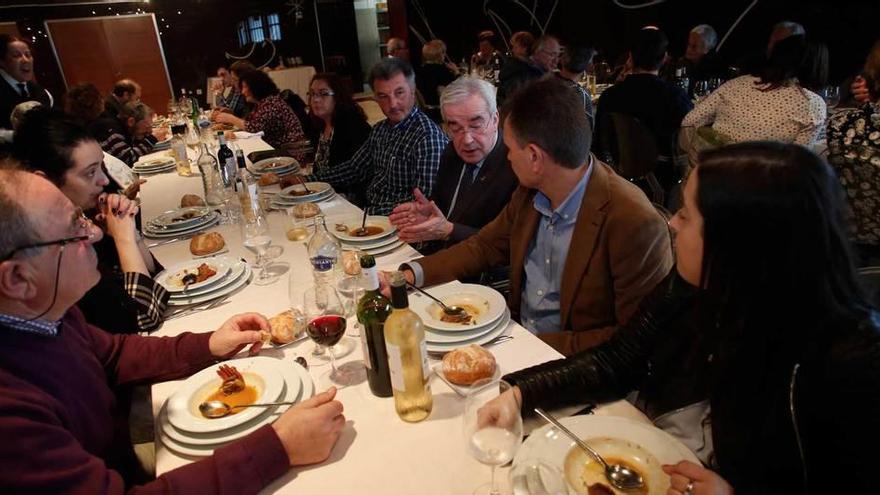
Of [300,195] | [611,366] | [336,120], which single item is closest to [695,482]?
[611,366]

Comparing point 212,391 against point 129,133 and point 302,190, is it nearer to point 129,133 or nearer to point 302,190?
point 302,190

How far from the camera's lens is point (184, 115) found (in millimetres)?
6125

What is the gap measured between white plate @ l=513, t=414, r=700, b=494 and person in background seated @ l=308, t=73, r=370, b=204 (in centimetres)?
325

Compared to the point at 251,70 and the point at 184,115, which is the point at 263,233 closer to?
the point at 251,70

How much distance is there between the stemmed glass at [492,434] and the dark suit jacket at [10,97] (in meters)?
5.25

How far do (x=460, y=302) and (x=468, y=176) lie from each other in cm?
110

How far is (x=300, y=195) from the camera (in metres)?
3.03

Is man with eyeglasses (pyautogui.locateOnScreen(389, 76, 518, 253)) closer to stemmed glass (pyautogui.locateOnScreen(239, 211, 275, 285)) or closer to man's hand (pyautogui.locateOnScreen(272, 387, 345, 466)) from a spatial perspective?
stemmed glass (pyautogui.locateOnScreen(239, 211, 275, 285))

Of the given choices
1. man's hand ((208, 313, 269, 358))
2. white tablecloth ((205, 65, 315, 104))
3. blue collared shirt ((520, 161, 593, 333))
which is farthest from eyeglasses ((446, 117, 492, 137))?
white tablecloth ((205, 65, 315, 104))

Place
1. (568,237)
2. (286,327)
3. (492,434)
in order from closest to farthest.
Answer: (492,434) → (286,327) → (568,237)

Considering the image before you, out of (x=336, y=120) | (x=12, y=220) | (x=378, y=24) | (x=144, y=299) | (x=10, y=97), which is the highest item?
(x=378, y=24)

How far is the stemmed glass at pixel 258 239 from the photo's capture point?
205 centimetres

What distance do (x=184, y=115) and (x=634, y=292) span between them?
6.02 m

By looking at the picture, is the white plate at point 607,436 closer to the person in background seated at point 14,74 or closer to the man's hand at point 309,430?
the man's hand at point 309,430
